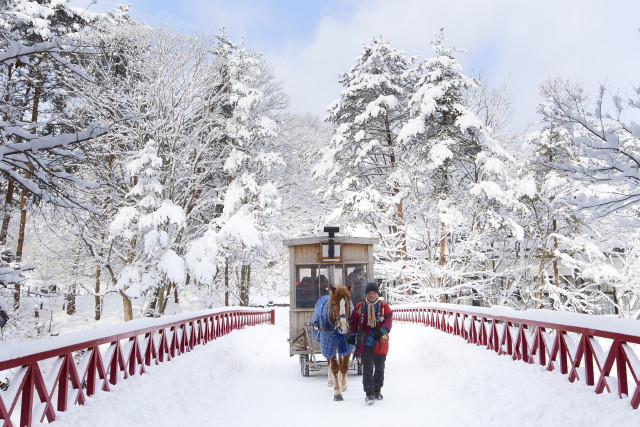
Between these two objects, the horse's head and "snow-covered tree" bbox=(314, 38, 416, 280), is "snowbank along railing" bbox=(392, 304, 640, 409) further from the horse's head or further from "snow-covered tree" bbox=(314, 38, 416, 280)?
"snow-covered tree" bbox=(314, 38, 416, 280)

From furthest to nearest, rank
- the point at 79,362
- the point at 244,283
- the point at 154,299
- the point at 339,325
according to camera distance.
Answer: the point at 244,283 < the point at 154,299 < the point at 339,325 < the point at 79,362

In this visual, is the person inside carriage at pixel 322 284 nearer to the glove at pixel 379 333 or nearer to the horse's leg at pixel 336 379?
the horse's leg at pixel 336 379

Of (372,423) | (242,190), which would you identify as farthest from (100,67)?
(372,423)

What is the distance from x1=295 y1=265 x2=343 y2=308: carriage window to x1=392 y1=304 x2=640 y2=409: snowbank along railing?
3.19 meters

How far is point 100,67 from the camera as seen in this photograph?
65.6 feet

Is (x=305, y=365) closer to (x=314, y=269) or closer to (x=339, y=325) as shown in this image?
(x=314, y=269)

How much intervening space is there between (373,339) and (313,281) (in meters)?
4.08

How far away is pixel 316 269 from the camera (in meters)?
11.7

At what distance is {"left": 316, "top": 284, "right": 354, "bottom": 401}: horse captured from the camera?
26.8 ft

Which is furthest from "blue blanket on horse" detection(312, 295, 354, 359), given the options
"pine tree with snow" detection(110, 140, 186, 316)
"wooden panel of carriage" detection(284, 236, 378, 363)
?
"pine tree with snow" detection(110, 140, 186, 316)

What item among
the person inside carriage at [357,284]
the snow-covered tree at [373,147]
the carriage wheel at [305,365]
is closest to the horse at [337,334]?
the carriage wheel at [305,365]

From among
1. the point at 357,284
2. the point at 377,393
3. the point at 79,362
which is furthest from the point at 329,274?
the point at 79,362

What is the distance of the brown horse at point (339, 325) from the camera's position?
8094 mm

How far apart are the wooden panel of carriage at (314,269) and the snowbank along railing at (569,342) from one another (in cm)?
291
